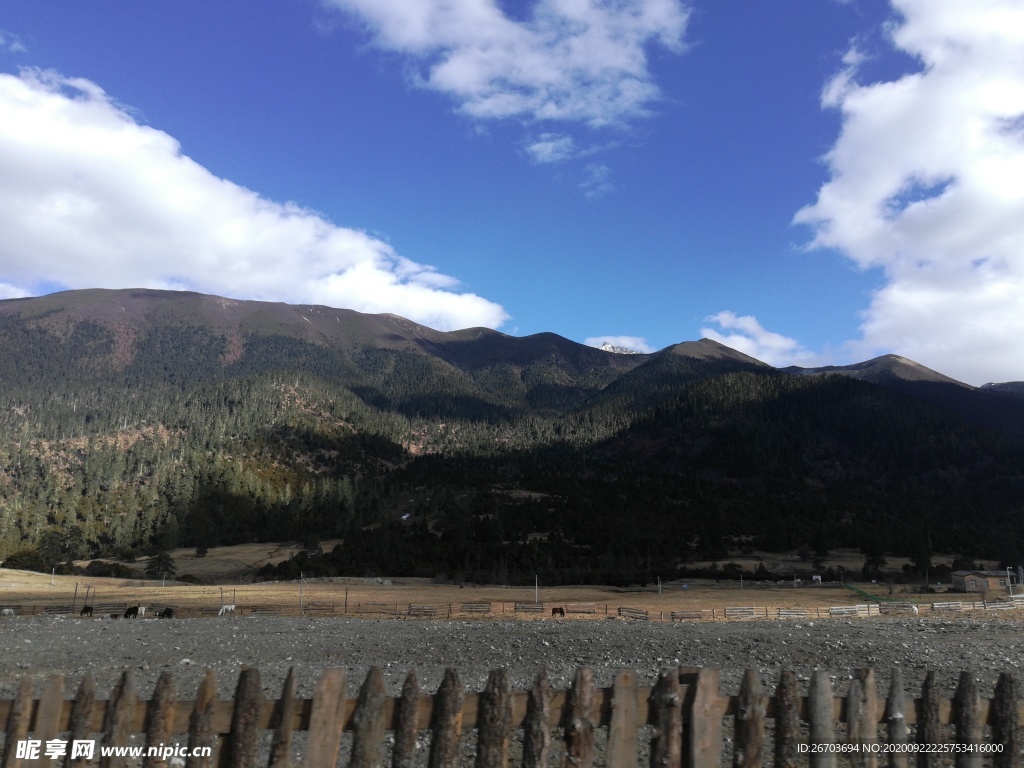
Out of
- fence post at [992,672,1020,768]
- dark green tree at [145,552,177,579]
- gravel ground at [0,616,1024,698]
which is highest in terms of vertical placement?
fence post at [992,672,1020,768]

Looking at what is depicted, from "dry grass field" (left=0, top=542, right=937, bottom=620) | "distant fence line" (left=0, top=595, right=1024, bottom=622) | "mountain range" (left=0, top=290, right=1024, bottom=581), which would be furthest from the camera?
"mountain range" (left=0, top=290, right=1024, bottom=581)

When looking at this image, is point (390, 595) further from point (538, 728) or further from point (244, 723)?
point (538, 728)

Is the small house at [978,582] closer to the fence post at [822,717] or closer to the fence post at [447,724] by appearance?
the fence post at [822,717]

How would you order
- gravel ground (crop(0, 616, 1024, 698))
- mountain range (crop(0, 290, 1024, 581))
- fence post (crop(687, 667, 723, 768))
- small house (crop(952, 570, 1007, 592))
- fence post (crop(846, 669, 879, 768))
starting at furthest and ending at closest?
mountain range (crop(0, 290, 1024, 581)) → small house (crop(952, 570, 1007, 592)) → gravel ground (crop(0, 616, 1024, 698)) → fence post (crop(846, 669, 879, 768)) → fence post (crop(687, 667, 723, 768))

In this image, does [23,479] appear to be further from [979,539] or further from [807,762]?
[979,539]

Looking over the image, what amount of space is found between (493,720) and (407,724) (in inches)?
22.8

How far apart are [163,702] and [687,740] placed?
3.58m

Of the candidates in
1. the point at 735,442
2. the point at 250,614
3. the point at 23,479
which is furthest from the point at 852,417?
the point at 23,479

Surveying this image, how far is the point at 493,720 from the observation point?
4277 millimetres

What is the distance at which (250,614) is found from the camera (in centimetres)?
3850

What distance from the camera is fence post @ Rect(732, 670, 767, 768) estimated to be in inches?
171

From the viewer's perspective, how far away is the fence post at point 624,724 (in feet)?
14.0

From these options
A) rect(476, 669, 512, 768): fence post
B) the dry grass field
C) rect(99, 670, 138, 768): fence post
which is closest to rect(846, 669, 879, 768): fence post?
rect(476, 669, 512, 768): fence post

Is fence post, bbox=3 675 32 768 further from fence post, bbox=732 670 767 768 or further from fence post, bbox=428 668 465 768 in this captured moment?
fence post, bbox=732 670 767 768
